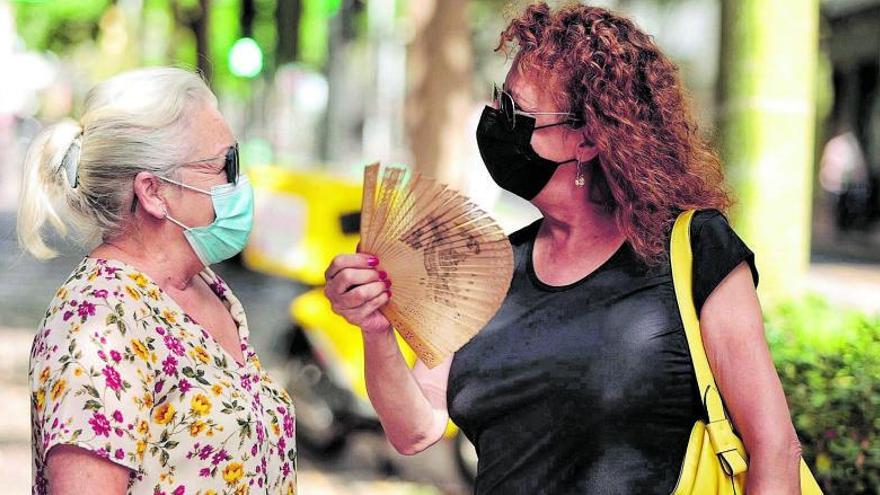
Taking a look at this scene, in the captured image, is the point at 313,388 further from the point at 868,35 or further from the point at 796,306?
the point at 868,35

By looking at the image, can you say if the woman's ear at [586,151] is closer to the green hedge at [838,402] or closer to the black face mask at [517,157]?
the black face mask at [517,157]

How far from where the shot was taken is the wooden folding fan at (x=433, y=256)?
251cm

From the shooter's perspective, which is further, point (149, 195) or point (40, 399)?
point (149, 195)

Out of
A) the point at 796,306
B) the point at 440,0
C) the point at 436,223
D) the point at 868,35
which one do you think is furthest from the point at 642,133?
the point at 868,35

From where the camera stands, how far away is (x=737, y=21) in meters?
4.55

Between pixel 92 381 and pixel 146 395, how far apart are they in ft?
0.35

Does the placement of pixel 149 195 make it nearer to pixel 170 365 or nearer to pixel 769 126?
pixel 170 365

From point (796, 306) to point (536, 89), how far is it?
2.05 metres

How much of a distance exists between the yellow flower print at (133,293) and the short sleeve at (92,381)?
0.06m

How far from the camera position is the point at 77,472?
212 cm

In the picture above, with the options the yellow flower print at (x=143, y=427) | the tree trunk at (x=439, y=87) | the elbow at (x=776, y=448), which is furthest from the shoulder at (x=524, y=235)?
the tree trunk at (x=439, y=87)

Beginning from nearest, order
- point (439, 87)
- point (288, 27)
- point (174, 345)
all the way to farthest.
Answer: point (174, 345)
point (439, 87)
point (288, 27)

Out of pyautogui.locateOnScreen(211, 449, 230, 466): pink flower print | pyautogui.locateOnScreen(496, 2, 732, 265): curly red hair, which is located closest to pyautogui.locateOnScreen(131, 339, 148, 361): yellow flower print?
pyautogui.locateOnScreen(211, 449, 230, 466): pink flower print

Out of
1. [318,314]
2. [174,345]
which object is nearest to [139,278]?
[174,345]
